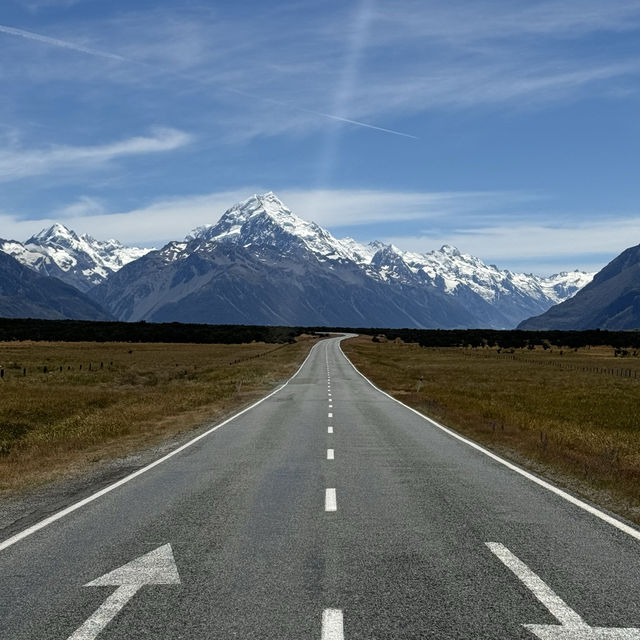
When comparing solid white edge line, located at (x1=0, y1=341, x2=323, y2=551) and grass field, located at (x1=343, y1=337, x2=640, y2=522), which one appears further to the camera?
grass field, located at (x1=343, y1=337, x2=640, y2=522)

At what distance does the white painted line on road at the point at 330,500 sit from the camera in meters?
10.1

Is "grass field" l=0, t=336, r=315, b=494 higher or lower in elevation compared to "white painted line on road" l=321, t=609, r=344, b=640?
lower

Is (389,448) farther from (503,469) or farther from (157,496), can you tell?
(157,496)

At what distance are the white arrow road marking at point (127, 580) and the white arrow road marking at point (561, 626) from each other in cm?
373

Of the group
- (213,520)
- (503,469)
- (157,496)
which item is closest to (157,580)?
(213,520)

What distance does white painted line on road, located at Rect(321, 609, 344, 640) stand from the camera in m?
5.33

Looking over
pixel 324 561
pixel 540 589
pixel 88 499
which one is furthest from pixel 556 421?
pixel 324 561

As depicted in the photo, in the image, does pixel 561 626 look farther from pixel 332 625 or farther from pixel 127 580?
pixel 127 580

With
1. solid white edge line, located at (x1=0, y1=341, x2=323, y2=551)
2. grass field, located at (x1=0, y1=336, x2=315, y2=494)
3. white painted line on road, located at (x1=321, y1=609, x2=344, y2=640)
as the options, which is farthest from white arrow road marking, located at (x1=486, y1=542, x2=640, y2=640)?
grass field, located at (x1=0, y1=336, x2=315, y2=494)

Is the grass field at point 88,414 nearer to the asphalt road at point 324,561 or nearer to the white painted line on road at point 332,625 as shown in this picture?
the asphalt road at point 324,561

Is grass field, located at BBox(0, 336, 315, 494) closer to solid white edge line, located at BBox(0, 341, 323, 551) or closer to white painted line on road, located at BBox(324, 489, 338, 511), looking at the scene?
solid white edge line, located at BBox(0, 341, 323, 551)

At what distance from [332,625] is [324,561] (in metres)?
1.83

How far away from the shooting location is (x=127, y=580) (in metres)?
6.76

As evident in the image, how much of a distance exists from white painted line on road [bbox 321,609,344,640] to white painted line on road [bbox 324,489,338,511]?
416cm
